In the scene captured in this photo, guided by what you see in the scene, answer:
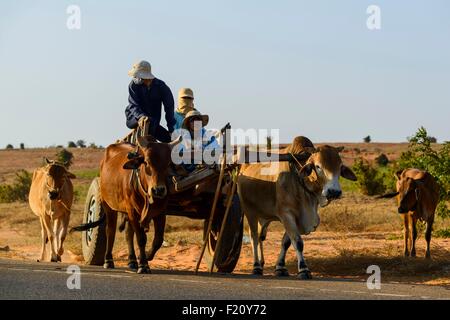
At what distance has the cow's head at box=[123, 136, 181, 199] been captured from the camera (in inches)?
504

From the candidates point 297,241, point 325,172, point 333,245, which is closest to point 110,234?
point 297,241

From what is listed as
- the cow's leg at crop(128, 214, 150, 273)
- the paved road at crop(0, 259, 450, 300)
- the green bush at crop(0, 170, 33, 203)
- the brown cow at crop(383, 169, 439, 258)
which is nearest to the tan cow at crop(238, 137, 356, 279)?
the paved road at crop(0, 259, 450, 300)

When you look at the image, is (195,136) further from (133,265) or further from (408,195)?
(408,195)

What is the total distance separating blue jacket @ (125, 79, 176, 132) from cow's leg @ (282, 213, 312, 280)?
225 centimetres

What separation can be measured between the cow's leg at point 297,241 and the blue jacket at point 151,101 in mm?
2250

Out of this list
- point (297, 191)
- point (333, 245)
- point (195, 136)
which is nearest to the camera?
point (297, 191)

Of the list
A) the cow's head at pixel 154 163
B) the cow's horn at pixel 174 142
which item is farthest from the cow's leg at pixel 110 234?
the cow's horn at pixel 174 142

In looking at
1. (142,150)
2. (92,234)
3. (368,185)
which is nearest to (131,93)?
(142,150)

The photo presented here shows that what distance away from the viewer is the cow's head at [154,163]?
12.8m

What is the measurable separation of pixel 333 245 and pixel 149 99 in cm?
706

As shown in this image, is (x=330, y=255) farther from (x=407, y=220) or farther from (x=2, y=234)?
(x=2, y=234)

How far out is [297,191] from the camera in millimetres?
14250

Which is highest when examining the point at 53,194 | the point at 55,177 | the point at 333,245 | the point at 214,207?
the point at 55,177

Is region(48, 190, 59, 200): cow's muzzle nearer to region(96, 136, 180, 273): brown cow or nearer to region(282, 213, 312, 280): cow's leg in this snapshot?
region(96, 136, 180, 273): brown cow
